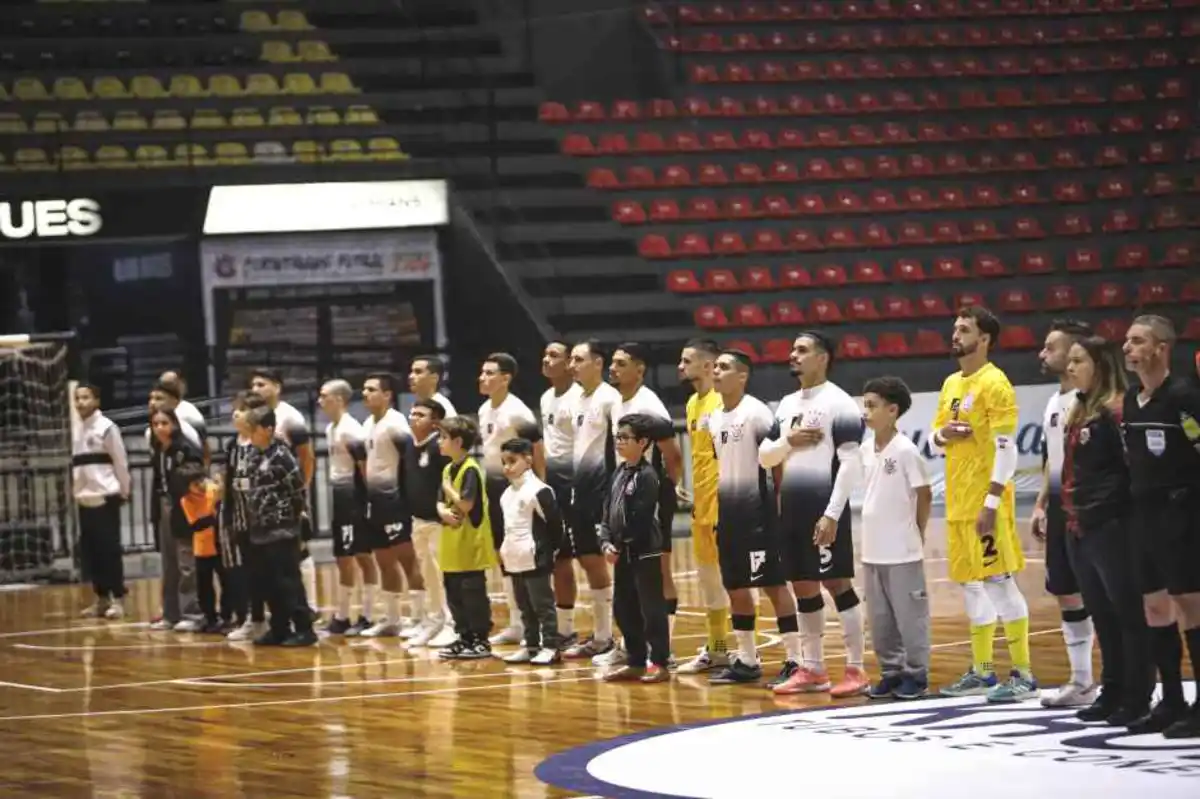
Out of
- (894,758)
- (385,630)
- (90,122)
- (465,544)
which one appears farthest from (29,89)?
(894,758)

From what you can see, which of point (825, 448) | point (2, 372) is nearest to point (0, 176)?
point (2, 372)

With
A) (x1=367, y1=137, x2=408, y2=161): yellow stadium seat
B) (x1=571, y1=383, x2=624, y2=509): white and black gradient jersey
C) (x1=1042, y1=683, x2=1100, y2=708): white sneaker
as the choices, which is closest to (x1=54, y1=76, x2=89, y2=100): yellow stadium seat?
(x1=367, y1=137, x2=408, y2=161): yellow stadium seat

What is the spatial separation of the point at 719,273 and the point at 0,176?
8.73 meters

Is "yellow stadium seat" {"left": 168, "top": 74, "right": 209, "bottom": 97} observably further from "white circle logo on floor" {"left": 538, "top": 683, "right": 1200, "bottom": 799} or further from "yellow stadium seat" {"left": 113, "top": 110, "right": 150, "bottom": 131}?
"white circle logo on floor" {"left": 538, "top": 683, "right": 1200, "bottom": 799}

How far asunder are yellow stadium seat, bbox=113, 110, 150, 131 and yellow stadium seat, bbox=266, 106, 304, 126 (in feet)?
5.06

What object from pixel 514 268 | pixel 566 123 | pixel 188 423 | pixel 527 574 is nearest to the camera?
pixel 527 574

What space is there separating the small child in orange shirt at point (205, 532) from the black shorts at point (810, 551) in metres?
5.95

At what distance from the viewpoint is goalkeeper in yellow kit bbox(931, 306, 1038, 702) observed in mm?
9797

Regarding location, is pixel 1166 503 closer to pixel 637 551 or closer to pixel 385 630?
pixel 637 551

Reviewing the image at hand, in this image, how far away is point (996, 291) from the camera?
26.0 m

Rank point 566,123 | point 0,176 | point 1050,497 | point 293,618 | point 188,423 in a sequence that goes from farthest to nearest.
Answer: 1. point 566,123
2. point 0,176
3. point 188,423
4. point 293,618
5. point 1050,497

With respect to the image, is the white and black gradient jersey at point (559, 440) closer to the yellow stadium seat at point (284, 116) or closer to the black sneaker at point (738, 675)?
the black sneaker at point (738, 675)

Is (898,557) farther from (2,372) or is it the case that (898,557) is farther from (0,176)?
(0,176)

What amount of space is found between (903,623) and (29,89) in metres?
17.8
